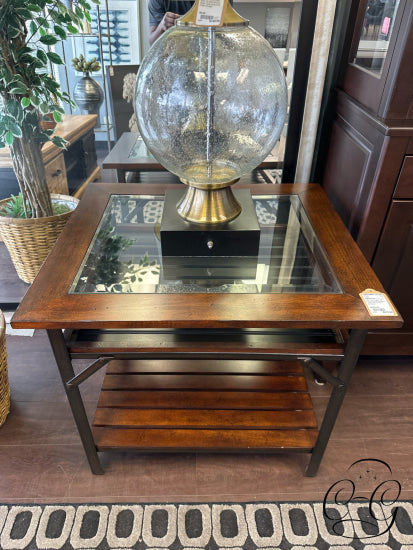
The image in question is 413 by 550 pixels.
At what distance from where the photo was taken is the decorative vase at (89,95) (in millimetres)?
1507

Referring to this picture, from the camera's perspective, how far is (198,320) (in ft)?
2.26

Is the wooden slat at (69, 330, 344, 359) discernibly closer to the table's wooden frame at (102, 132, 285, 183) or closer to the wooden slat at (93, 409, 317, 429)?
the wooden slat at (93, 409, 317, 429)

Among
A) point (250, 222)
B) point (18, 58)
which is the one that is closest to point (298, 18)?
point (250, 222)

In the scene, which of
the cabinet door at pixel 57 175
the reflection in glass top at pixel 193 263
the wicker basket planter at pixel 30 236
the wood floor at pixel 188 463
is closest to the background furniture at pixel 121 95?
the cabinet door at pixel 57 175

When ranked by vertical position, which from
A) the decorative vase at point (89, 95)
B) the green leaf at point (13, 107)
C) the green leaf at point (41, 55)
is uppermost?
the green leaf at point (41, 55)

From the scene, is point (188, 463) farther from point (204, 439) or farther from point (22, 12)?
point (22, 12)

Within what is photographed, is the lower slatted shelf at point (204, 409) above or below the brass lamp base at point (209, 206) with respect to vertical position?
below

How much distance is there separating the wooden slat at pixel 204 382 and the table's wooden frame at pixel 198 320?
13 cm

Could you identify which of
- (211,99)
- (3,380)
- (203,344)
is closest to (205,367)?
(203,344)

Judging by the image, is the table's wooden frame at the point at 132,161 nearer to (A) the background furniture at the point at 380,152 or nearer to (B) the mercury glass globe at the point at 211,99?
(A) the background furniture at the point at 380,152

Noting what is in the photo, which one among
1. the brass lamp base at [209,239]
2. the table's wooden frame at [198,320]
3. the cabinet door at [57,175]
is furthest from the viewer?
the cabinet door at [57,175]

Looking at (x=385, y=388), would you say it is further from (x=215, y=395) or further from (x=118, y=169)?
(x=118, y=169)

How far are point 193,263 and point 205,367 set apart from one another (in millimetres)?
336

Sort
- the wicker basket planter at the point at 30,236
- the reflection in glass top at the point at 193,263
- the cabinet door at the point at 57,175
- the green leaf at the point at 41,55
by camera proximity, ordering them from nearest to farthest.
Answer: the reflection in glass top at the point at 193,263
the green leaf at the point at 41,55
the wicker basket planter at the point at 30,236
the cabinet door at the point at 57,175
